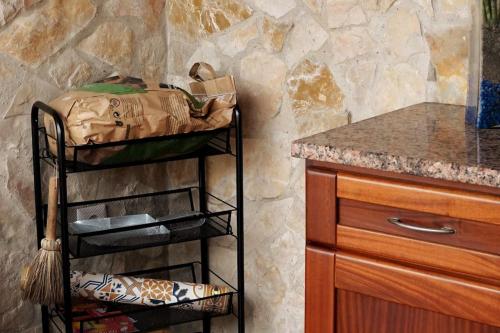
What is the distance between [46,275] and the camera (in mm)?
2236

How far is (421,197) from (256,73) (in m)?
1.01

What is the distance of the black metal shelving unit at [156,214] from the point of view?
2174 mm

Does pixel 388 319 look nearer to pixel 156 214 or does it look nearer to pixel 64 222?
pixel 64 222

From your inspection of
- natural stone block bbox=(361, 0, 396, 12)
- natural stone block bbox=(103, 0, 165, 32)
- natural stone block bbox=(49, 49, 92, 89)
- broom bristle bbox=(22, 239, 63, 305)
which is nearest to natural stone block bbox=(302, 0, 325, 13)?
natural stone block bbox=(361, 0, 396, 12)

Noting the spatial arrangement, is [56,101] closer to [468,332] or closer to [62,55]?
[62,55]

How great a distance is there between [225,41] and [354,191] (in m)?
1.03

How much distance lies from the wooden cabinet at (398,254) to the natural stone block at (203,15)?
3.01ft

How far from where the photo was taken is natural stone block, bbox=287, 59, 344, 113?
2.29m

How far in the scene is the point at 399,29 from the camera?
211 cm

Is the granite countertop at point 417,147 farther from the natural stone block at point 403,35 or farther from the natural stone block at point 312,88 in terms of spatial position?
the natural stone block at point 312,88

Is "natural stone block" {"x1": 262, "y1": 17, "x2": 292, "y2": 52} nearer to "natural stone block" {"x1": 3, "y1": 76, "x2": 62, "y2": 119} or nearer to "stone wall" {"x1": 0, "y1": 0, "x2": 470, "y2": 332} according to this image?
"stone wall" {"x1": 0, "y1": 0, "x2": 470, "y2": 332}

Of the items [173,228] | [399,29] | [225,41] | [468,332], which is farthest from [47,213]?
[468,332]

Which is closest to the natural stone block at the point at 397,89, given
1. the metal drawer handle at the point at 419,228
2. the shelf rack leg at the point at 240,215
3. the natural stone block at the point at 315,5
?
the natural stone block at the point at 315,5

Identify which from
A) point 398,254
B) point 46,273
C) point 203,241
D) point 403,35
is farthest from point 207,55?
point 398,254
